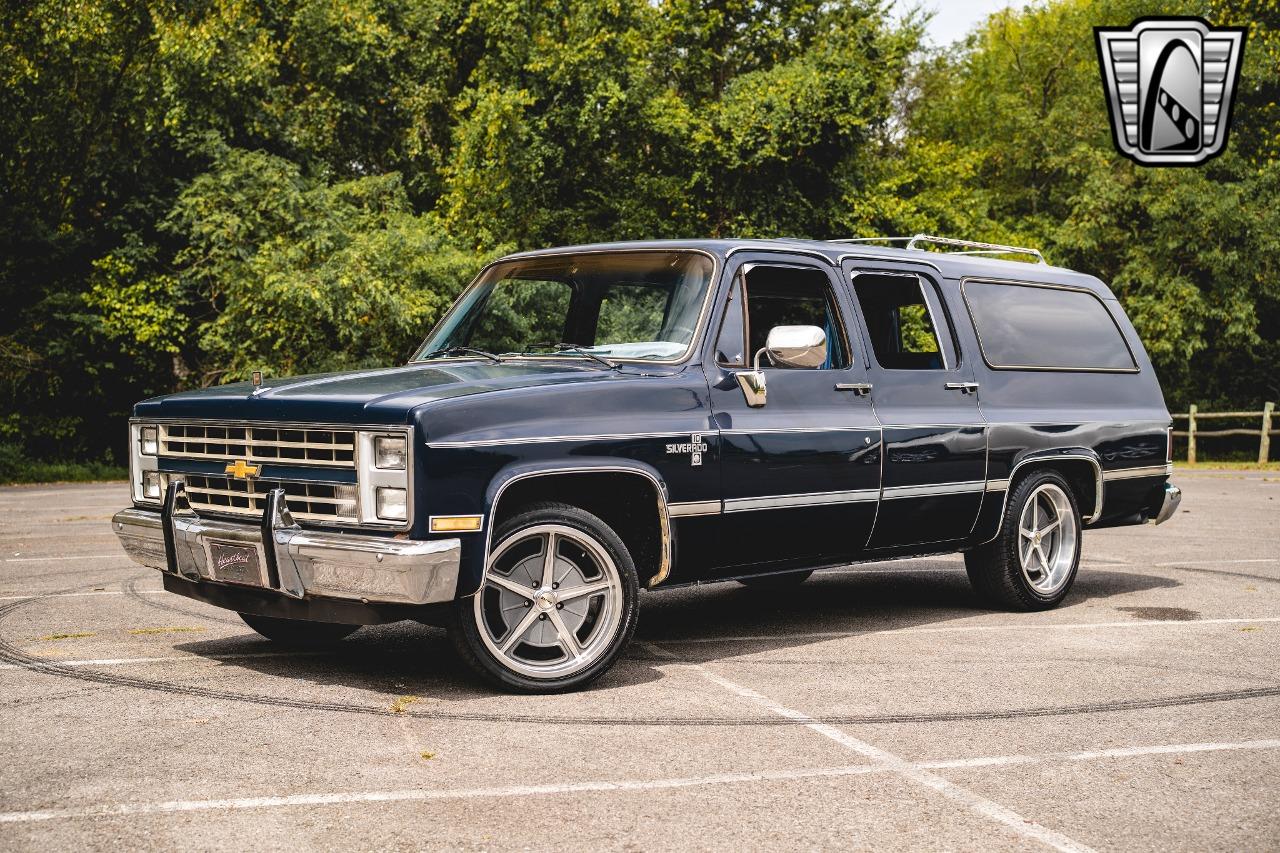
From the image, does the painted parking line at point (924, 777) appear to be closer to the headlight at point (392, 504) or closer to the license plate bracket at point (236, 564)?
the headlight at point (392, 504)

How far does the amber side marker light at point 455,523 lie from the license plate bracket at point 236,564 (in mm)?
871

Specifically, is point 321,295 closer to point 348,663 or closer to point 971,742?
point 348,663

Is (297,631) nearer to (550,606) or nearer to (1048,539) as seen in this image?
(550,606)

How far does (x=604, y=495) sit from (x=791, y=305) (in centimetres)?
156

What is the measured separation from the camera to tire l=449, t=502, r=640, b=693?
5957 mm

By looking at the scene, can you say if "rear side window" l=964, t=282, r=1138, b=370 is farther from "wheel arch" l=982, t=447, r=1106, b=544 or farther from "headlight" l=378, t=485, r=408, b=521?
"headlight" l=378, t=485, r=408, b=521

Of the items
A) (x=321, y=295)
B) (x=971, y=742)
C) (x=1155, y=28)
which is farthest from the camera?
(x=1155, y=28)

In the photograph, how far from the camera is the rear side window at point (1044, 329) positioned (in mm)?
8492

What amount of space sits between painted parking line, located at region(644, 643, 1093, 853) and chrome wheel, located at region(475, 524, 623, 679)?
0.63m

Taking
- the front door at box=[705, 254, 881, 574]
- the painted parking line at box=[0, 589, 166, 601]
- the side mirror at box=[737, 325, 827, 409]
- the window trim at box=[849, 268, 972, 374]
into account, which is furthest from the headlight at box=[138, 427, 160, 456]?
the window trim at box=[849, 268, 972, 374]

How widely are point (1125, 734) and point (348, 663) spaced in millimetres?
3619

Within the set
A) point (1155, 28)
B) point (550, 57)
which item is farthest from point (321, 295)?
point (1155, 28)

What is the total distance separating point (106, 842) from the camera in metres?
3.97

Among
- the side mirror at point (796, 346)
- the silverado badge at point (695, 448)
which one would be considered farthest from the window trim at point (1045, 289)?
the silverado badge at point (695, 448)
